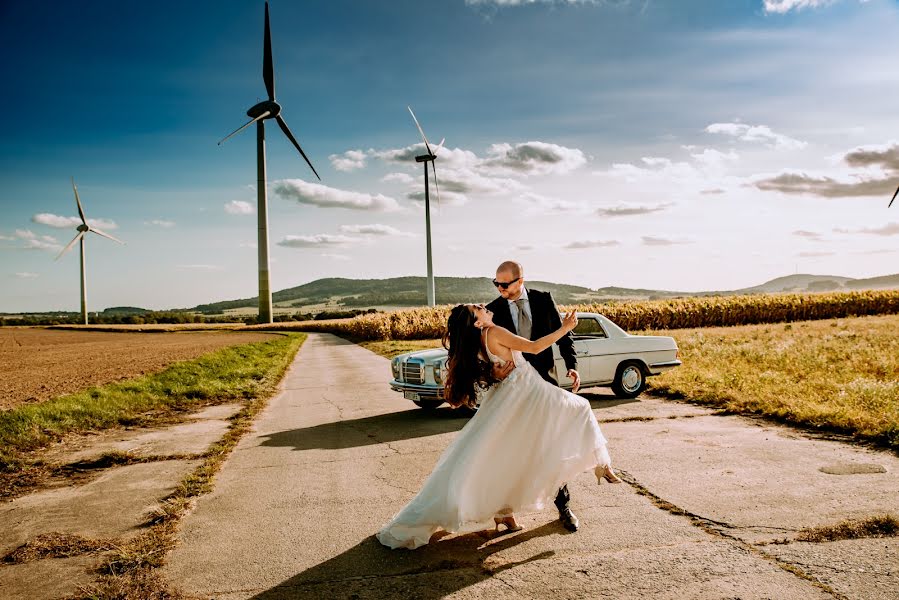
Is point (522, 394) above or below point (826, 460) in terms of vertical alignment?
above

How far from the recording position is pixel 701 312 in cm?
4112

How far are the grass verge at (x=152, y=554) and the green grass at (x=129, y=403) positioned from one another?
2.93 meters

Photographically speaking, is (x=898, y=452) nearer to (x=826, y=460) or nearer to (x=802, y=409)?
(x=826, y=460)

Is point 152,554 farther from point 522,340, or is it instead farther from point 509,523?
point 522,340

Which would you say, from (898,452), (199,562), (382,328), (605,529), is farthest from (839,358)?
(382,328)

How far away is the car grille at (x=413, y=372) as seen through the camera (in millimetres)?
10383

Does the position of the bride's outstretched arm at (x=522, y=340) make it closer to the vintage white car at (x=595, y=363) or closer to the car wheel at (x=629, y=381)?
the vintage white car at (x=595, y=363)

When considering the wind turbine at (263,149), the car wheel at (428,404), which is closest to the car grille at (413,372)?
the car wheel at (428,404)

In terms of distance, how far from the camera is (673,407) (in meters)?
10.2

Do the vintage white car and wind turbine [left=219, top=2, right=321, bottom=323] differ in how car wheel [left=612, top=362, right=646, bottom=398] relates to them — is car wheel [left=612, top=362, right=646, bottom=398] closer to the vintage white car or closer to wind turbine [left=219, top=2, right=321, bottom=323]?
the vintage white car

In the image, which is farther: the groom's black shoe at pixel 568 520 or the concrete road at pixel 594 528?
the groom's black shoe at pixel 568 520

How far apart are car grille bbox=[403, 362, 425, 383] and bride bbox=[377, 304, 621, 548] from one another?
5.77 metres

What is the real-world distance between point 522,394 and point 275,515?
252 cm

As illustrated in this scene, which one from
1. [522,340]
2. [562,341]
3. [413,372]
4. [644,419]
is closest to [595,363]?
[644,419]
